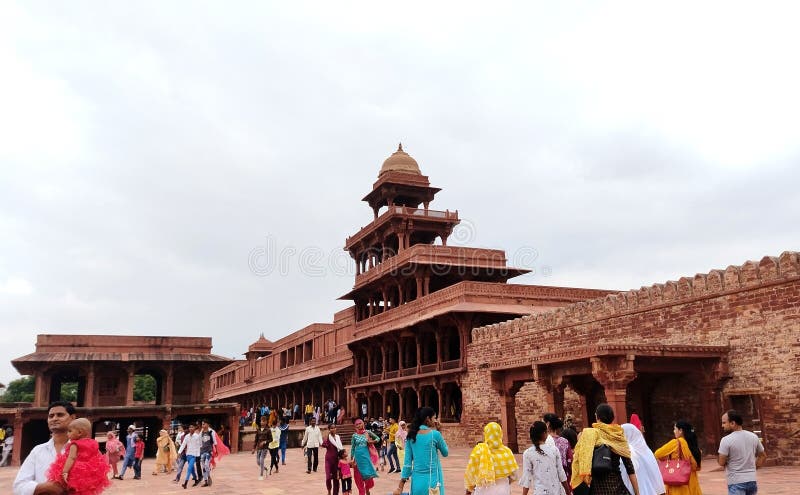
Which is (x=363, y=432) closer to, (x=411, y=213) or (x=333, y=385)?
(x=411, y=213)

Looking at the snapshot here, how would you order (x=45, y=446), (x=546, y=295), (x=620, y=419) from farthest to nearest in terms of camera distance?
(x=546, y=295) < (x=620, y=419) < (x=45, y=446)

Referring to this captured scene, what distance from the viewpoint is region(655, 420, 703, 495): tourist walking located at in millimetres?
6383

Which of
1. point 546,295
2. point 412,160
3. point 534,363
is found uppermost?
point 412,160

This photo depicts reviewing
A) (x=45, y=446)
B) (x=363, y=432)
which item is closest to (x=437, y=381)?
(x=363, y=432)

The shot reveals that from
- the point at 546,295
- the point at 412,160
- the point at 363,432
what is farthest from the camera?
the point at 412,160

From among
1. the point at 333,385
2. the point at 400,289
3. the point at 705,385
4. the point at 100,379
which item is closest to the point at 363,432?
the point at 705,385

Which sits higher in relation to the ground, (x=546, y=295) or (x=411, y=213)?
(x=411, y=213)

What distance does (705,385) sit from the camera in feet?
48.1

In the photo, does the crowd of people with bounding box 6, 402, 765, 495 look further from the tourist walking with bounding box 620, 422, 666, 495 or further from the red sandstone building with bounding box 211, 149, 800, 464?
the red sandstone building with bounding box 211, 149, 800, 464

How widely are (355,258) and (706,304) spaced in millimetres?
27692

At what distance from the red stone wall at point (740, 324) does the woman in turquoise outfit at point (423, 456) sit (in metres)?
9.70

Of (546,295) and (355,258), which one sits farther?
(355,258)

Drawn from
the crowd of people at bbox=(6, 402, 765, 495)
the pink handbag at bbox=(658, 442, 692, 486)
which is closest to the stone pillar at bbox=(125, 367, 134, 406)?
the crowd of people at bbox=(6, 402, 765, 495)

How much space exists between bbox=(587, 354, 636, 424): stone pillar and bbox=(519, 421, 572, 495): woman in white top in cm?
826
